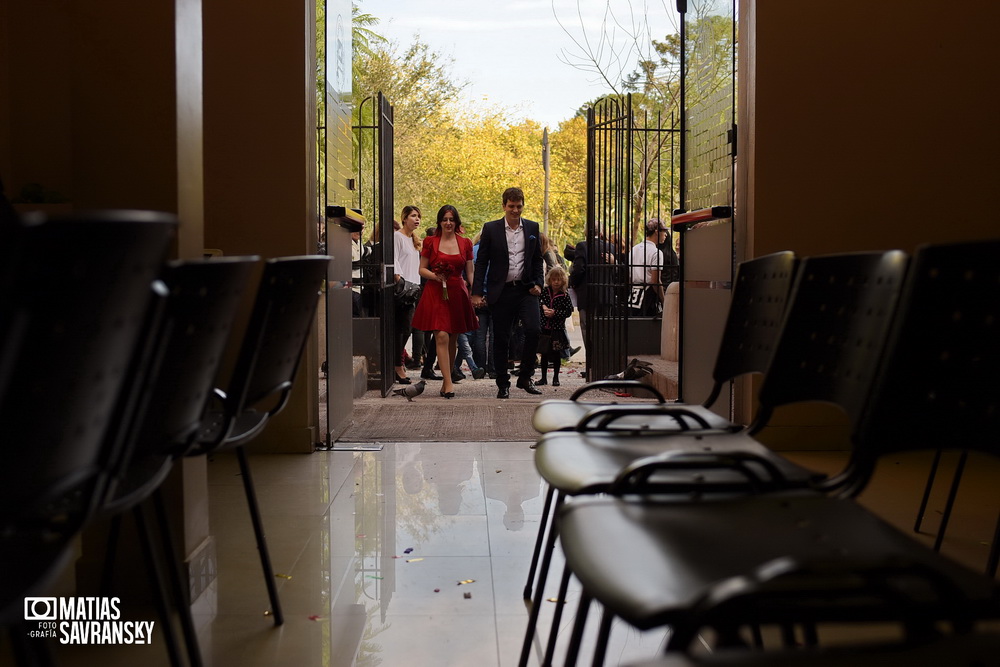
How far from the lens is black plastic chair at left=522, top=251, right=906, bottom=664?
1.84 m

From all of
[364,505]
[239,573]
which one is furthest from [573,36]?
[239,573]

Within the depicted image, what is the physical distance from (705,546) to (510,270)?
6.26m

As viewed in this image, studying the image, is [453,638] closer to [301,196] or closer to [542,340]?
[301,196]

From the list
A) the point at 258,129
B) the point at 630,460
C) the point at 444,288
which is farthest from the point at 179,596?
the point at 444,288

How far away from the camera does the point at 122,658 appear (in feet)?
8.09

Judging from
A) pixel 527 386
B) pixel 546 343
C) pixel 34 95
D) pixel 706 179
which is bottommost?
pixel 527 386

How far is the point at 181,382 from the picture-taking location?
189 cm

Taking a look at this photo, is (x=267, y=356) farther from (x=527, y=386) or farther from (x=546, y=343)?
(x=546, y=343)

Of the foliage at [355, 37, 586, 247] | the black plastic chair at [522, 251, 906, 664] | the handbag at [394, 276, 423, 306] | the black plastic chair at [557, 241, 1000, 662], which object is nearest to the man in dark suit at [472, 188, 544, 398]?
the handbag at [394, 276, 423, 306]

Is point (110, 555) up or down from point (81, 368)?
down

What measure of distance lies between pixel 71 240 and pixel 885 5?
15.6 ft

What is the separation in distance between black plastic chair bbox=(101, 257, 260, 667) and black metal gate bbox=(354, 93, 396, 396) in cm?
505

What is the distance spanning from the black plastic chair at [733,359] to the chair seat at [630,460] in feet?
0.26

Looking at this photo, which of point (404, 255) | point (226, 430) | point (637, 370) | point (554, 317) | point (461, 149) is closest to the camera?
point (226, 430)
